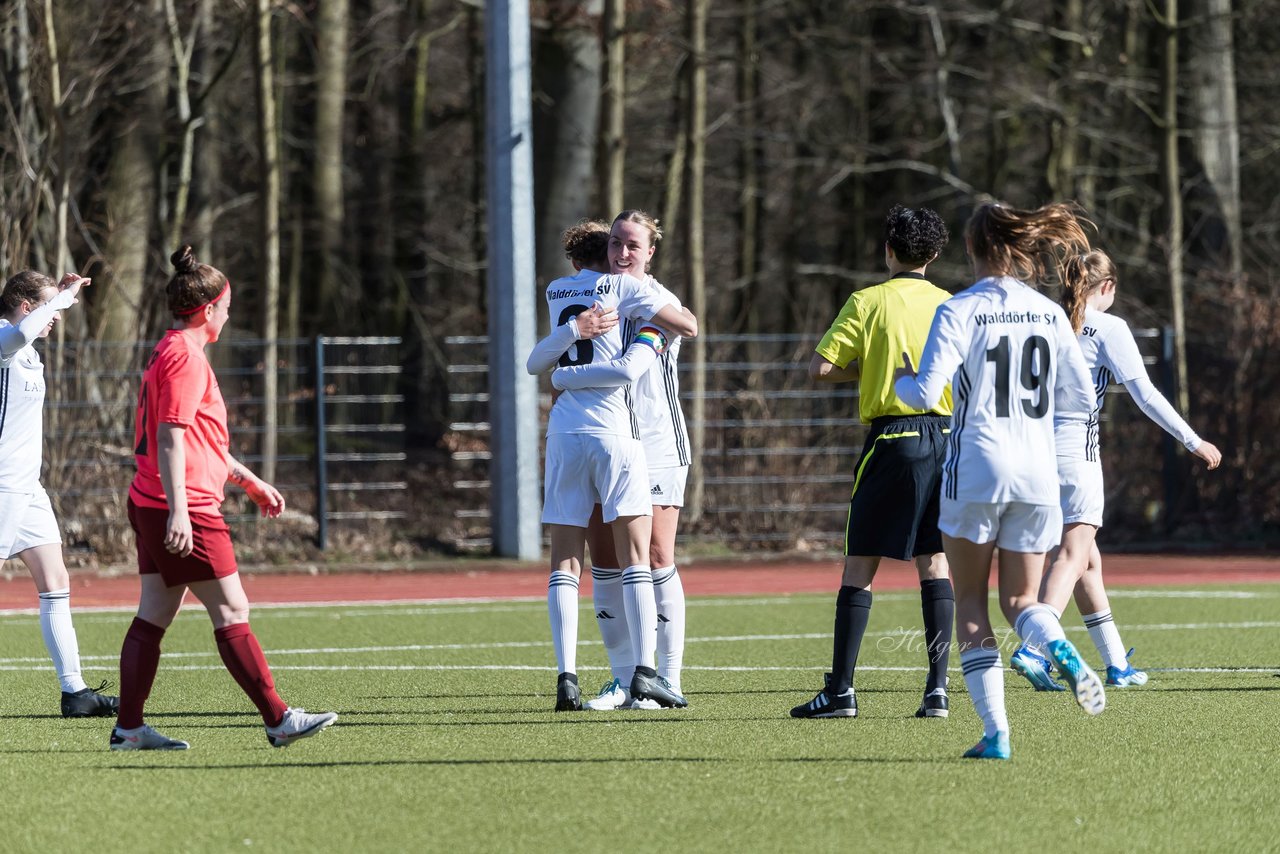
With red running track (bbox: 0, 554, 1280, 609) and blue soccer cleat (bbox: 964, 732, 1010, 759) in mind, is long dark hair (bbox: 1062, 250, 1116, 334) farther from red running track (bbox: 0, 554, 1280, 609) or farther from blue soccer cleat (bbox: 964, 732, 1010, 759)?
red running track (bbox: 0, 554, 1280, 609)

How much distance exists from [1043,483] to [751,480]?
13.4 m

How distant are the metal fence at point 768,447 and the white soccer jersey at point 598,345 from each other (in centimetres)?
1127

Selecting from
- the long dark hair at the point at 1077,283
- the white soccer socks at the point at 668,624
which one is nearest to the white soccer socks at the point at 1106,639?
the long dark hair at the point at 1077,283

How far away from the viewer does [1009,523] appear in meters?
5.68

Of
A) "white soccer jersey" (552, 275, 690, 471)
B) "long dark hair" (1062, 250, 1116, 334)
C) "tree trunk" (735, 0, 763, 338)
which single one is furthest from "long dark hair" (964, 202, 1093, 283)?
"tree trunk" (735, 0, 763, 338)

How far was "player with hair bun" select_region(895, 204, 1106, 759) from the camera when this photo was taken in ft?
18.4

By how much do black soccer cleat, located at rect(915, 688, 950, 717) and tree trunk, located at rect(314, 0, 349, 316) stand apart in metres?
19.7

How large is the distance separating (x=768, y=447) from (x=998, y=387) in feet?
44.3

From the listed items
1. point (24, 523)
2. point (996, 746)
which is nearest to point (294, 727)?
point (24, 523)

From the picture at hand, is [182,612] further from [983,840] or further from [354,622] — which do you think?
[983,840]

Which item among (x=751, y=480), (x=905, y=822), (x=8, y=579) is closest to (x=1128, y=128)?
(x=751, y=480)

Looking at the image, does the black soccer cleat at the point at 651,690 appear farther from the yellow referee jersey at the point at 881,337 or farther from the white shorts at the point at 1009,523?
the white shorts at the point at 1009,523

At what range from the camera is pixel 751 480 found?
19016 millimetres

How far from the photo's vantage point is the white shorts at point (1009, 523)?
5645mm
